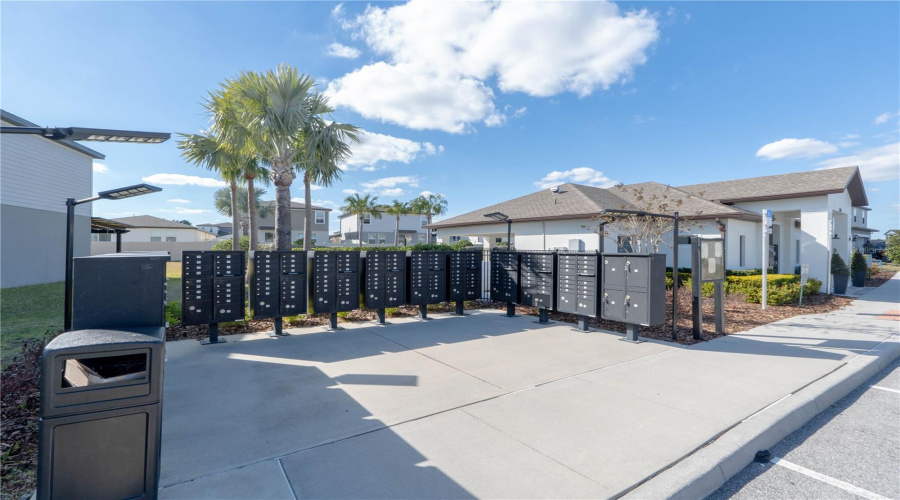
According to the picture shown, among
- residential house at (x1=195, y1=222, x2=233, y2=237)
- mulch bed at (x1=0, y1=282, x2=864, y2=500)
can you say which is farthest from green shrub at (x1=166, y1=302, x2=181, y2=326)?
residential house at (x1=195, y1=222, x2=233, y2=237)

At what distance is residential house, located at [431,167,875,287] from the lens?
14.4 m

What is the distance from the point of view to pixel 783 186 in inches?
632

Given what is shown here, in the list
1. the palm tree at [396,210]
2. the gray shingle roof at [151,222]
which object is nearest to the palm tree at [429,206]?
the palm tree at [396,210]

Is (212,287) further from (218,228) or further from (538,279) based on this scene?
(218,228)

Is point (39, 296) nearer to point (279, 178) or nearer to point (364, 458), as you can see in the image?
point (279, 178)

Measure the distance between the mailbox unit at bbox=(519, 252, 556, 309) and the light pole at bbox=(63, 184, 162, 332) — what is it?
666 centimetres

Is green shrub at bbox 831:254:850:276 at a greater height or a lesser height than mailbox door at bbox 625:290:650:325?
greater

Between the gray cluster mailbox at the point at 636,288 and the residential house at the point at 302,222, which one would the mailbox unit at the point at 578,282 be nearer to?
the gray cluster mailbox at the point at 636,288

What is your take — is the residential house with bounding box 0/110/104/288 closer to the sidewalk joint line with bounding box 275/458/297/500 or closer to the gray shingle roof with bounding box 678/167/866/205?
the sidewalk joint line with bounding box 275/458/297/500

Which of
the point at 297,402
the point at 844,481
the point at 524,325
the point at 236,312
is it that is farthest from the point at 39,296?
the point at 844,481

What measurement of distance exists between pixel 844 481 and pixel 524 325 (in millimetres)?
5435

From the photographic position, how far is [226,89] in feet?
35.8

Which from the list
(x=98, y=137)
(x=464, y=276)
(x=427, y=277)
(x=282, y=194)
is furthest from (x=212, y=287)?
(x=464, y=276)

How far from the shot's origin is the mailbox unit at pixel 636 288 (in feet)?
22.1
